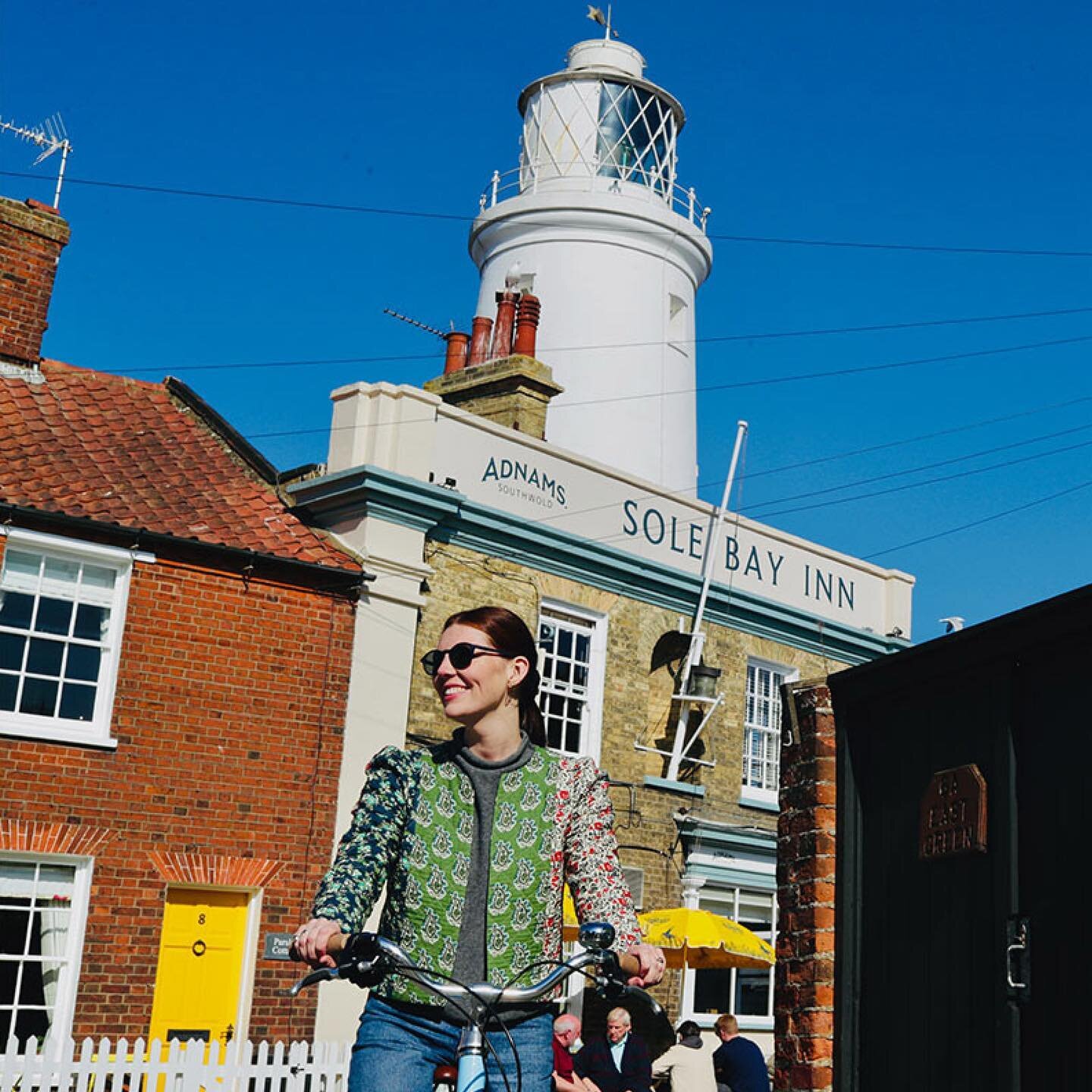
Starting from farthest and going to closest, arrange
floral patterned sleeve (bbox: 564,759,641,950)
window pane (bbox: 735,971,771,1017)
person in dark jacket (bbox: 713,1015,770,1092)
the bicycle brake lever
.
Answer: window pane (bbox: 735,971,771,1017) < person in dark jacket (bbox: 713,1015,770,1092) < floral patterned sleeve (bbox: 564,759,641,950) < the bicycle brake lever

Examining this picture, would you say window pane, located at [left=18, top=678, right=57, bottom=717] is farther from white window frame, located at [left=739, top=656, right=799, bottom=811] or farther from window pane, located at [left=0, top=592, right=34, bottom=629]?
white window frame, located at [left=739, top=656, right=799, bottom=811]

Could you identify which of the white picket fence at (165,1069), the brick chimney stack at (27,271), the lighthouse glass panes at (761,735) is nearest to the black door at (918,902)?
the white picket fence at (165,1069)

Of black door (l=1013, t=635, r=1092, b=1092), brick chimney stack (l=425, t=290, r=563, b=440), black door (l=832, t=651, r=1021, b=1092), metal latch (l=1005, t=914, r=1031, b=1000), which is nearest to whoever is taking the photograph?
black door (l=1013, t=635, r=1092, b=1092)

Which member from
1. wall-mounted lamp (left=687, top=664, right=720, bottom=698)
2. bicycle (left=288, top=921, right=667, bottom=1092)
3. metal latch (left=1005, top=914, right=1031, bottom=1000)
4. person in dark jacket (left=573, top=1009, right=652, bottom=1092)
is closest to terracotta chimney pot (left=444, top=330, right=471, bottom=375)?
wall-mounted lamp (left=687, top=664, right=720, bottom=698)

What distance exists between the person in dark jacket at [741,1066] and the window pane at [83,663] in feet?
21.8

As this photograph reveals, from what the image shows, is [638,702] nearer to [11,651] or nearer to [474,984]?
[11,651]

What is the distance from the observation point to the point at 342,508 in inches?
645

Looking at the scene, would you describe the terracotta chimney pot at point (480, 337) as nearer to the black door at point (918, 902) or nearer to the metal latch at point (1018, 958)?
the black door at point (918, 902)

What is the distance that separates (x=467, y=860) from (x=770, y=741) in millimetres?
17128

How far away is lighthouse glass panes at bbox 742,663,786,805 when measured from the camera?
1992 cm

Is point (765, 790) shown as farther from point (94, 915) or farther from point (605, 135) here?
point (605, 135)

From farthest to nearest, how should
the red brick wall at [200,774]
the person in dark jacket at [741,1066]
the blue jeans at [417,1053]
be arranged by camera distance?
the red brick wall at [200,774] → the person in dark jacket at [741,1066] → the blue jeans at [417,1053]

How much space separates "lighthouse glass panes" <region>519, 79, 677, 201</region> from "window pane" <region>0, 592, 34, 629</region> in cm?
1431

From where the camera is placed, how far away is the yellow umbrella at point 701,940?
1533 cm
